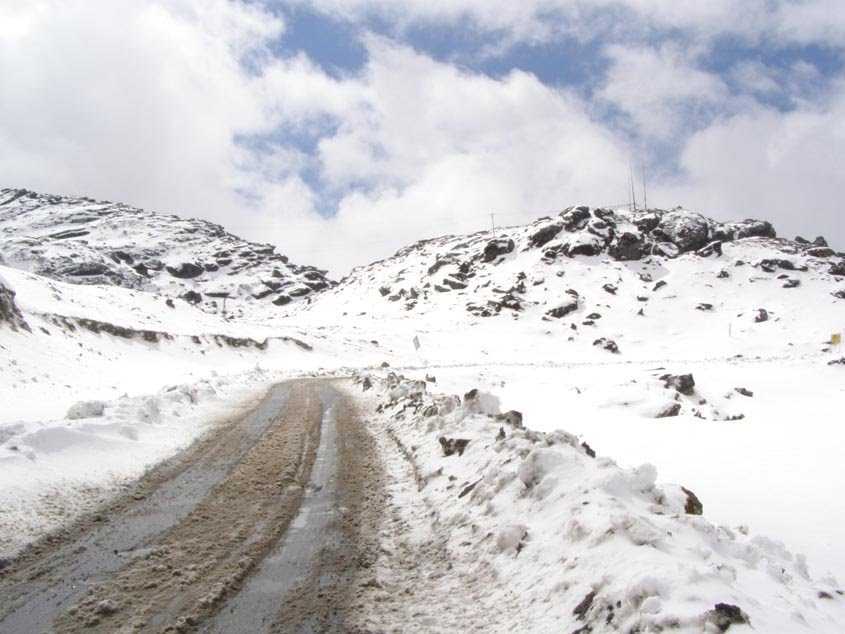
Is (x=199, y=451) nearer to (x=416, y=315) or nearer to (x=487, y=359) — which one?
(x=487, y=359)

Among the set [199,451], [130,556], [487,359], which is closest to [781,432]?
[199,451]

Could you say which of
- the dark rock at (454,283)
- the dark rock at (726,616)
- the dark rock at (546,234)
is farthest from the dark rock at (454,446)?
the dark rock at (546,234)

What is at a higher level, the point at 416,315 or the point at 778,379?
the point at 416,315

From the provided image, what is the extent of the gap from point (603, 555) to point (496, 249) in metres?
109

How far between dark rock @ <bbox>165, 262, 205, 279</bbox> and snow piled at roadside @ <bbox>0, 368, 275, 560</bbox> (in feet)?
592

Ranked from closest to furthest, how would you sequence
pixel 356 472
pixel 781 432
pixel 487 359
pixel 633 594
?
pixel 633 594 < pixel 356 472 < pixel 781 432 < pixel 487 359

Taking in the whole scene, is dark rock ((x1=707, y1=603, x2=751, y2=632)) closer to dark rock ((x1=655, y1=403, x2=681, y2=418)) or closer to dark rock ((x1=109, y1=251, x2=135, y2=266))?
dark rock ((x1=655, y1=403, x2=681, y2=418))

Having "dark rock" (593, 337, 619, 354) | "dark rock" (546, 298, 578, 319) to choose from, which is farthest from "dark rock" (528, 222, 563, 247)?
"dark rock" (593, 337, 619, 354)

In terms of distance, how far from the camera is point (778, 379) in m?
23.7

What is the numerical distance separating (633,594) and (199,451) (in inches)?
341

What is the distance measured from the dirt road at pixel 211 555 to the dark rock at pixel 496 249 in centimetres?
10348

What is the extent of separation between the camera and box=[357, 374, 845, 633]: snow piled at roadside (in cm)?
353

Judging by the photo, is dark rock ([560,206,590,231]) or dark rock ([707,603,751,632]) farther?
dark rock ([560,206,590,231])

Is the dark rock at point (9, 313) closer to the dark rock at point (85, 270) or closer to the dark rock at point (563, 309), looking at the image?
the dark rock at point (563, 309)
